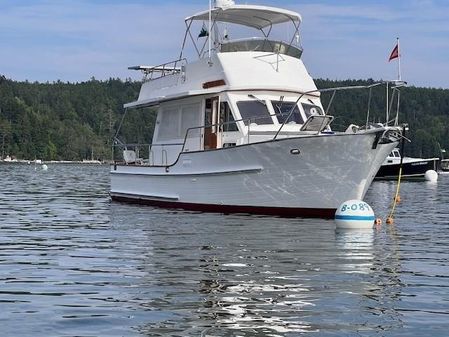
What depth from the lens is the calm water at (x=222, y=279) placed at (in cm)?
698

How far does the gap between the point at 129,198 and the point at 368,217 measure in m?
10.7

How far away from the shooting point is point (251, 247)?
40.8ft

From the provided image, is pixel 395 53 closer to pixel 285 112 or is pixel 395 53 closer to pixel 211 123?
pixel 285 112

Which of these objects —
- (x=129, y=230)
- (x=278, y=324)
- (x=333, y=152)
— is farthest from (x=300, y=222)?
(x=278, y=324)

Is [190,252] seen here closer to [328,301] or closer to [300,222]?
[328,301]

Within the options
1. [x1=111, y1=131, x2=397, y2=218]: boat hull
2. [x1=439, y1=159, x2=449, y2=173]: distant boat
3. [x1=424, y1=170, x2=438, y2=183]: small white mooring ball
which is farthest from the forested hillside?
[x1=111, y1=131, x2=397, y2=218]: boat hull

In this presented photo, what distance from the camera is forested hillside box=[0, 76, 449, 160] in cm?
15775

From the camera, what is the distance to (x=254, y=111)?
19891 millimetres

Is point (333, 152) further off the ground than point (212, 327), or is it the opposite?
point (333, 152)

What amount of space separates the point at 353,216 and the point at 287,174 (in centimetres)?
274

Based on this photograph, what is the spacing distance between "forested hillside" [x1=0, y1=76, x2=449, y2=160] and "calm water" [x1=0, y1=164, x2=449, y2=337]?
122008 millimetres

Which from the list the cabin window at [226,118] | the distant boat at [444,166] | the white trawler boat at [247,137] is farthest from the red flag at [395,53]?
the distant boat at [444,166]

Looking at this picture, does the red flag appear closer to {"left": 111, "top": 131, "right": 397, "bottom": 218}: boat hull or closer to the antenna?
{"left": 111, "top": 131, "right": 397, "bottom": 218}: boat hull

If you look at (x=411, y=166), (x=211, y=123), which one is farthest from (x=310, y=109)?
(x=411, y=166)
